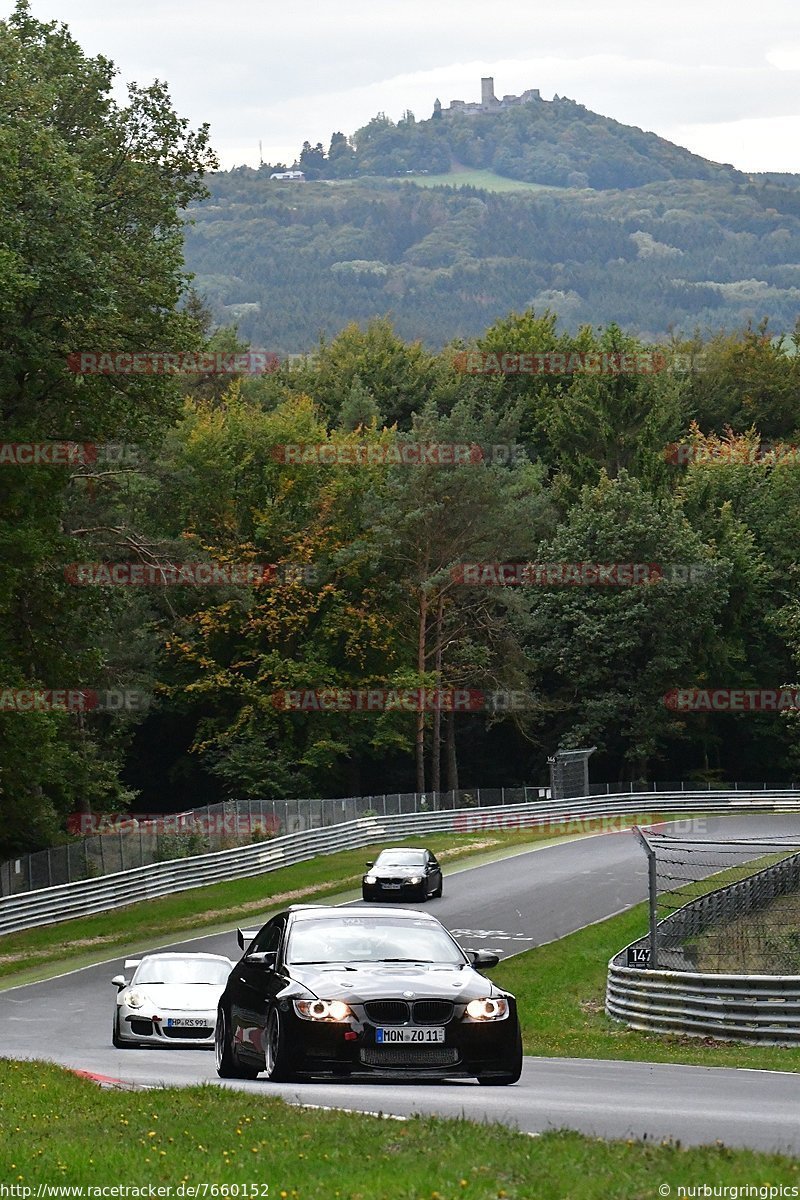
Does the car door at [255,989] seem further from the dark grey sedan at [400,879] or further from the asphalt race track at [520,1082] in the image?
the dark grey sedan at [400,879]

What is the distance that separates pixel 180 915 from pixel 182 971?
64.1ft

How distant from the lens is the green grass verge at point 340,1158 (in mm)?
7430

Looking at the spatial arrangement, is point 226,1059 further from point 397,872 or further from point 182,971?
point 397,872

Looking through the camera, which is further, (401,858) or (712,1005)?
(401,858)

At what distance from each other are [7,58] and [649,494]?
45295 millimetres

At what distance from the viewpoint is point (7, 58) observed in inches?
1366

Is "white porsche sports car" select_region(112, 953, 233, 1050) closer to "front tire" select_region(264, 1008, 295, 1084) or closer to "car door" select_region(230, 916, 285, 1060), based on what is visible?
"car door" select_region(230, 916, 285, 1060)

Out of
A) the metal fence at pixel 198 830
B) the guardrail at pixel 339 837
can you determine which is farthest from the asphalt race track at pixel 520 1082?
the metal fence at pixel 198 830

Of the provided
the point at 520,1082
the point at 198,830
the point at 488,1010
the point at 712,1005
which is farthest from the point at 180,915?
the point at 488,1010

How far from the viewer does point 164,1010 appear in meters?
19.6

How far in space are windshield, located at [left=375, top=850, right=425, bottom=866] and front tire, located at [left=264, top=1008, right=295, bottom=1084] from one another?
2748 cm

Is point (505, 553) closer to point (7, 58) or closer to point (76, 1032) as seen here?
point (7, 58)

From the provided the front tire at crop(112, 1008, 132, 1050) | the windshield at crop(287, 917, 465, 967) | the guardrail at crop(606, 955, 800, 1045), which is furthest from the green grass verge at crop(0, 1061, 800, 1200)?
the guardrail at crop(606, 955, 800, 1045)

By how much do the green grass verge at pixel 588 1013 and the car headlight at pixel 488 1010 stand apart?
18.0ft
